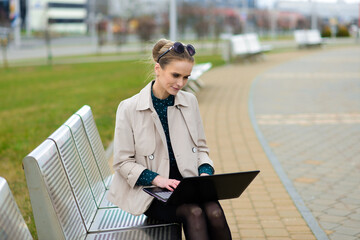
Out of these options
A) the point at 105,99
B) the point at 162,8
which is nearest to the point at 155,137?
the point at 105,99

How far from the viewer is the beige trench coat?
3.30 meters

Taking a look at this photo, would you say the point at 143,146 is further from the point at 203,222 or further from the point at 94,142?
the point at 94,142

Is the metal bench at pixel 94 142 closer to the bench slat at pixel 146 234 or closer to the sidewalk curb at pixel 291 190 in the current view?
the bench slat at pixel 146 234

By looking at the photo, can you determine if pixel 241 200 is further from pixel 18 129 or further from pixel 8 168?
pixel 18 129

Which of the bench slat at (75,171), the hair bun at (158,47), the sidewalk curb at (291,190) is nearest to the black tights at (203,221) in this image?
the bench slat at (75,171)

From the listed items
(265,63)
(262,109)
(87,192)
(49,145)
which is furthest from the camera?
(265,63)

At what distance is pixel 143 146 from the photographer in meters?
3.31

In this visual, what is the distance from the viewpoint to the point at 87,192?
3557 mm

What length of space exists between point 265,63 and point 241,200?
56.3 ft

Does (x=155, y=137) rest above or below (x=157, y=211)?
above

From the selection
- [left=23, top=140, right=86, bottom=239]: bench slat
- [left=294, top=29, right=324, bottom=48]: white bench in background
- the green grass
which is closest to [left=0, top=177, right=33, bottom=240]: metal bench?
[left=23, top=140, right=86, bottom=239]: bench slat

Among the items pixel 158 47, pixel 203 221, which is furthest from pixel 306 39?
pixel 203 221

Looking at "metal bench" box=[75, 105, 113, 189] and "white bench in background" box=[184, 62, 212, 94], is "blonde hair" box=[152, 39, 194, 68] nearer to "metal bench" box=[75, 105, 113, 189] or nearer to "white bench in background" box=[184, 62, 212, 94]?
"metal bench" box=[75, 105, 113, 189]

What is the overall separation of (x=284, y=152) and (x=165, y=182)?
4.18m
